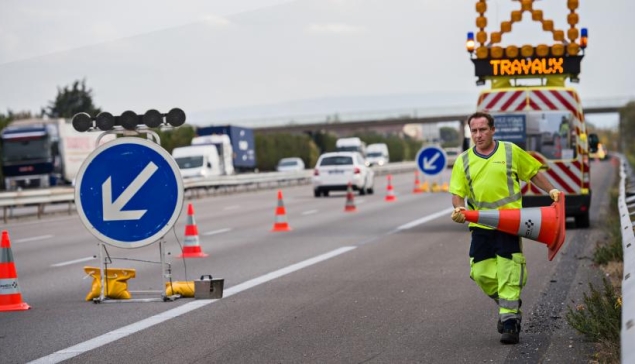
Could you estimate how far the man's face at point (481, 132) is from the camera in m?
8.33

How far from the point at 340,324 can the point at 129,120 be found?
290cm

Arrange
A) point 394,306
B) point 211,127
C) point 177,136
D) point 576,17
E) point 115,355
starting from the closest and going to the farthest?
1. point 115,355
2. point 394,306
3. point 576,17
4. point 211,127
5. point 177,136

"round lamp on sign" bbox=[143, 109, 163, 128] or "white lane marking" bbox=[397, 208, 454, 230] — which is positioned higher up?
"round lamp on sign" bbox=[143, 109, 163, 128]

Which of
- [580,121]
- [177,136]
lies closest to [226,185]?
[177,136]

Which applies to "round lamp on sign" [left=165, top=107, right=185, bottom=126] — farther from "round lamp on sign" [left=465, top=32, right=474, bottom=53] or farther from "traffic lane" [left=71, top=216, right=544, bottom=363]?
"round lamp on sign" [left=465, top=32, right=474, bottom=53]

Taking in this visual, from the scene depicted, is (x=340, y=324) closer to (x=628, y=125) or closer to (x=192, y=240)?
(x=192, y=240)

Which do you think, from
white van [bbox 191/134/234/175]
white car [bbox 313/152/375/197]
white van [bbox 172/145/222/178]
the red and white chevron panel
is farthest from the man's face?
white van [bbox 191/134/234/175]

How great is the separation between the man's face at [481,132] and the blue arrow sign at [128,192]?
10.8ft

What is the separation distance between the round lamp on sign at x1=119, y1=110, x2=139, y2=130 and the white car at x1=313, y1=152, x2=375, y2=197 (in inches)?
1109

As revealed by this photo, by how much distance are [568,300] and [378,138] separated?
122 metres

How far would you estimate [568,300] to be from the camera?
412 inches

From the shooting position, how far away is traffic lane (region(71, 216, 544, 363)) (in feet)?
25.8

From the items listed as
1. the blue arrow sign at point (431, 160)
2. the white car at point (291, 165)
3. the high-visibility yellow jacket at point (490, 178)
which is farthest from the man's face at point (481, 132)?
the white car at point (291, 165)

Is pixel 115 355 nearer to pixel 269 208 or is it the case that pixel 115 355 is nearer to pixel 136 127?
pixel 136 127
